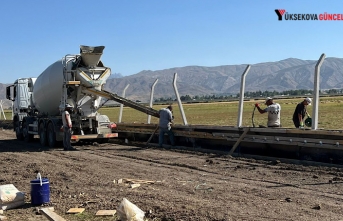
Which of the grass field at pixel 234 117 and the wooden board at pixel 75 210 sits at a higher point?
the grass field at pixel 234 117

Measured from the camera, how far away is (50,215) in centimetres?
810

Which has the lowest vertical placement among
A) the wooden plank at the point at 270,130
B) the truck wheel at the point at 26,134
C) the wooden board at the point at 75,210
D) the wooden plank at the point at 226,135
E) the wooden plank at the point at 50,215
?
the wooden plank at the point at 50,215

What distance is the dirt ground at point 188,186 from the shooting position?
7.91 m

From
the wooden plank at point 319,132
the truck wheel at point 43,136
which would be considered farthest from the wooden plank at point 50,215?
the truck wheel at point 43,136

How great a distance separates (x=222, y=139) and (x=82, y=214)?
815 centimetres

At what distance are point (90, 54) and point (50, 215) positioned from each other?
39.8ft

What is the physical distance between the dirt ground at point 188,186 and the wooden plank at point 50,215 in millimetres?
183

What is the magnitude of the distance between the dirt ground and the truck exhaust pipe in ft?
17.1

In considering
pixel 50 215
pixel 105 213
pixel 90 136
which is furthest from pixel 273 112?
pixel 50 215

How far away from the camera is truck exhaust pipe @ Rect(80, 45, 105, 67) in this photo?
763 inches

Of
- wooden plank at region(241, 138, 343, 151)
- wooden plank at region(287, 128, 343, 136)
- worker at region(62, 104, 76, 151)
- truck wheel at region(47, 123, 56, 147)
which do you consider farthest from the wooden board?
truck wheel at region(47, 123, 56, 147)

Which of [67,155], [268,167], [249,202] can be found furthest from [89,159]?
[249,202]

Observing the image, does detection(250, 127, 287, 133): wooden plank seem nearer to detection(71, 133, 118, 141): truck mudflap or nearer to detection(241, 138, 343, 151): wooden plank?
detection(241, 138, 343, 151): wooden plank

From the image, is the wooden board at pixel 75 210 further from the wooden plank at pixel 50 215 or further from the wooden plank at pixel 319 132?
the wooden plank at pixel 319 132
